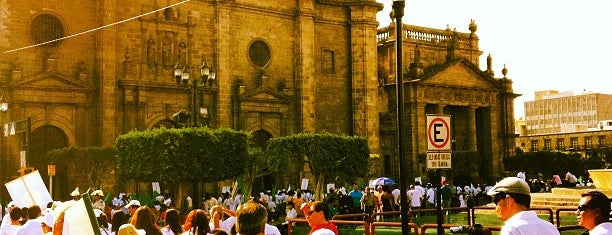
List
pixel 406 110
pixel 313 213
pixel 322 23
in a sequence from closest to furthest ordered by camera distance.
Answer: pixel 313 213 → pixel 322 23 → pixel 406 110

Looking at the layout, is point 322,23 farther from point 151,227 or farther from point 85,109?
point 151,227

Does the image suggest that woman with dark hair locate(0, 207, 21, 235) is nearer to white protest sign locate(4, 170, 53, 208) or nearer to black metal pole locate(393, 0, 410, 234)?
white protest sign locate(4, 170, 53, 208)

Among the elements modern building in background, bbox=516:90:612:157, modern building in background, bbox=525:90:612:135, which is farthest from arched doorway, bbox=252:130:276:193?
modern building in background, bbox=525:90:612:135

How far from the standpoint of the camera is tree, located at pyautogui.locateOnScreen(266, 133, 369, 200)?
31438mm

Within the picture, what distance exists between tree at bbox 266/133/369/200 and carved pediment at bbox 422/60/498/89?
16.8 m

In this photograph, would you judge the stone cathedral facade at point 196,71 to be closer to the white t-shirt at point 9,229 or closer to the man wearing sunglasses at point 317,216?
the white t-shirt at point 9,229

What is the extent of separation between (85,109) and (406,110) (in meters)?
22.0

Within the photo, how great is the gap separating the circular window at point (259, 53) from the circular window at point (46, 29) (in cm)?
970

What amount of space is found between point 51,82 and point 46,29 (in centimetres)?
251

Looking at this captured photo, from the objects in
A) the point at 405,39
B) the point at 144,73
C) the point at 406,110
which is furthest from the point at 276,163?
the point at 405,39

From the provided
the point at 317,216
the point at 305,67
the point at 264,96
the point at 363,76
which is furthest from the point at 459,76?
the point at 317,216

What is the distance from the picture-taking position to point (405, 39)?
51062mm

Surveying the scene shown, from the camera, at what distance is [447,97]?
4944cm

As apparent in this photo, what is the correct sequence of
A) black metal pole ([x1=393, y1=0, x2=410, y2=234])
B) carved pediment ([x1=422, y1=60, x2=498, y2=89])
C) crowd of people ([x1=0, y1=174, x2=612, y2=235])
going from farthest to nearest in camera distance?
1. carved pediment ([x1=422, y1=60, x2=498, y2=89])
2. black metal pole ([x1=393, y1=0, x2=410, y2=234])
3. crowd of people ([x1=0, y1=174, x2=612, y2=235])
